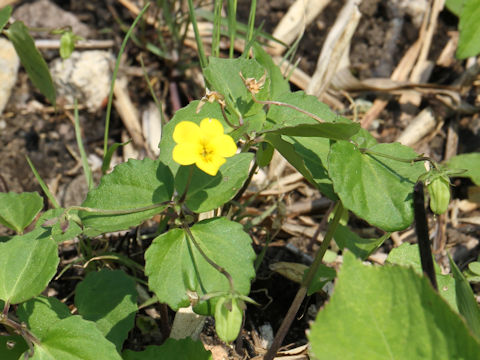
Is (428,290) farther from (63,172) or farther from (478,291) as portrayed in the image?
(63,172)

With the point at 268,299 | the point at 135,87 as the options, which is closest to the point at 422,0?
the point at 135,87

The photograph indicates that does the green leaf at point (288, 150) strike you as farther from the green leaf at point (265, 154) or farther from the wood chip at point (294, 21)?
the wood chip at point (294, 21)

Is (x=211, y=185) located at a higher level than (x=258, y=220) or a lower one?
higher

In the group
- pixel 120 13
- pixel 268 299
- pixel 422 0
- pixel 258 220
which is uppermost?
pixel 422 0

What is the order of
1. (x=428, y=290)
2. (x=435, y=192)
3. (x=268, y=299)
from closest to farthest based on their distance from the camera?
(x=428, y=290)
(x=435, y=192)
(x=268, y=299)

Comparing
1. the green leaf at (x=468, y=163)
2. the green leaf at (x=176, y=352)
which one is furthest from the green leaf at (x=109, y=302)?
the green leaf at (x=468, y=163)

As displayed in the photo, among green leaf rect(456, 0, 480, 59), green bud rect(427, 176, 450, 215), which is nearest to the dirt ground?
green leaf rect(456, 0, 480, 59)

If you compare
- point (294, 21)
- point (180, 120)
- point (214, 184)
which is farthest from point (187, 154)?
point (294, 21)
